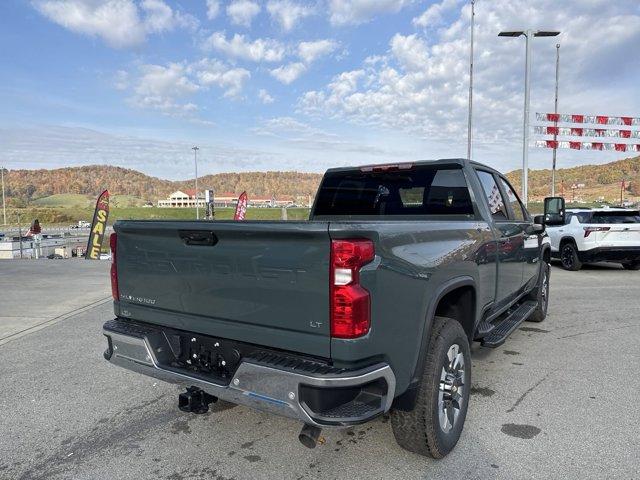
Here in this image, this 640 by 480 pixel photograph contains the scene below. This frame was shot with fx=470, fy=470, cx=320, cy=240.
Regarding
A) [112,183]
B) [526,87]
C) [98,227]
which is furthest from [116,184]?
[526,87]

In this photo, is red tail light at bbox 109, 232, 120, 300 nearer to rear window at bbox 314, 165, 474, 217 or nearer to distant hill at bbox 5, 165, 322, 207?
rear window at bbox 314, 165, 474, 217

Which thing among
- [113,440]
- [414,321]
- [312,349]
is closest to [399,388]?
[414,321]

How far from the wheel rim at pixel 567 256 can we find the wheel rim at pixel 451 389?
386 inches

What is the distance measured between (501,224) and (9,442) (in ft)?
13.4

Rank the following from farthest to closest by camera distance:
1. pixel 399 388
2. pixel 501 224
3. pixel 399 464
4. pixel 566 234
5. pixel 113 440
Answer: pixel 566 234
pixel 501 224
pixel 113 440
pixel 399 464
pixel 399 388

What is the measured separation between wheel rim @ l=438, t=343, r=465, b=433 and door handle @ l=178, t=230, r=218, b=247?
1.54 meters

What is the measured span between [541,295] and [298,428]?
414 cm

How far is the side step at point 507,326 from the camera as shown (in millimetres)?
3787

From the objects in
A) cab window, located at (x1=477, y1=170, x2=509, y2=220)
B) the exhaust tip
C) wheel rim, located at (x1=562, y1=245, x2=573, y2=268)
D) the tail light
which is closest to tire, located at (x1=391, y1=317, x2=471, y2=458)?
the exhaust tip

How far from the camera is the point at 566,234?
11.4 meters

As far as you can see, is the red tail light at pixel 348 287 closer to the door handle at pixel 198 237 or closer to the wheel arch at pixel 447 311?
the wheel arch at pixel 447 311

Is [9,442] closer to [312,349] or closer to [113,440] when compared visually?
[113,440]

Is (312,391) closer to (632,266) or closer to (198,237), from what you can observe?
(198,237)

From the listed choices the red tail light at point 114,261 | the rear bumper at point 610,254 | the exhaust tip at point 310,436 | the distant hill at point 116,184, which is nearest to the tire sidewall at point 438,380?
the exhaust tip at point 310,436
